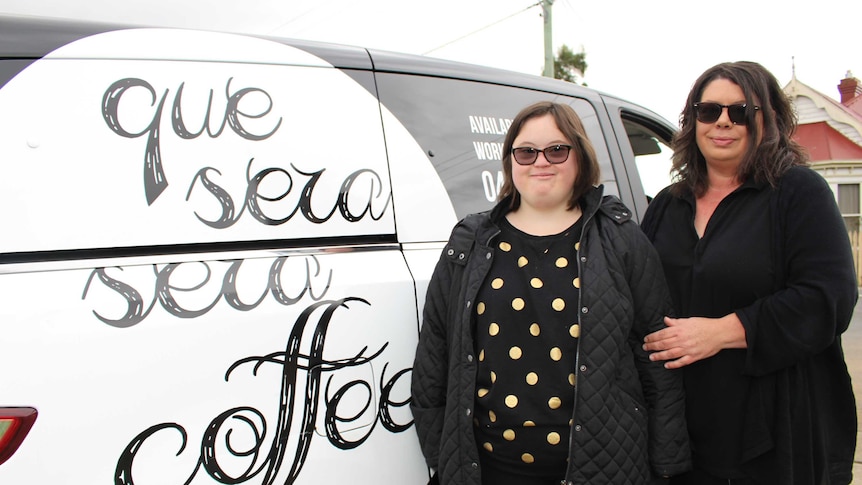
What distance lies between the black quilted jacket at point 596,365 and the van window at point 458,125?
311mm

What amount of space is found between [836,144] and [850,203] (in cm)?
150

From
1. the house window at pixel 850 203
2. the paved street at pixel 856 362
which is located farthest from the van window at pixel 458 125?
the house window at pixel 850 203

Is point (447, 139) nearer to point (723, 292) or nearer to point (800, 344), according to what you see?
point (723, 292)

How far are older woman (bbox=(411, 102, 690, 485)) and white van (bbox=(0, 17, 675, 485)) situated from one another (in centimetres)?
18

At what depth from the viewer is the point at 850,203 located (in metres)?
13.7

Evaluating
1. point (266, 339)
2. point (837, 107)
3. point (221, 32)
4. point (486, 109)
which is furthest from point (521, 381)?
point (837, 107)

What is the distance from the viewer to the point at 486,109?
91.4 inches

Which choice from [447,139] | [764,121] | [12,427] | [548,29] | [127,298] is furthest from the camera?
[548,29]

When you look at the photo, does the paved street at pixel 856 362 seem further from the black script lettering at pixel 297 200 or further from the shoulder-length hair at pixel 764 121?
the black script lettering at pixel 297 200

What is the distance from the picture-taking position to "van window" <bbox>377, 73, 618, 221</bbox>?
203 centimetres

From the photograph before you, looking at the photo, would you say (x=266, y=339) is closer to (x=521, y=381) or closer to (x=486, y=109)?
(x=521, y=381)

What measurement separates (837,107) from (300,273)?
52.8 feet

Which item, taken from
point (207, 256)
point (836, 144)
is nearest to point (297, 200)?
point (207, 256)

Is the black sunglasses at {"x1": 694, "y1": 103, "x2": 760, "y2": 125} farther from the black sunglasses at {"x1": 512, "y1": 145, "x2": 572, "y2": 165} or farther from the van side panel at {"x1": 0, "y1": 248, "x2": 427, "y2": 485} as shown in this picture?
the van side panel at {"x1": 0, "y1": 248, "x2": 427, "y2": 485}
